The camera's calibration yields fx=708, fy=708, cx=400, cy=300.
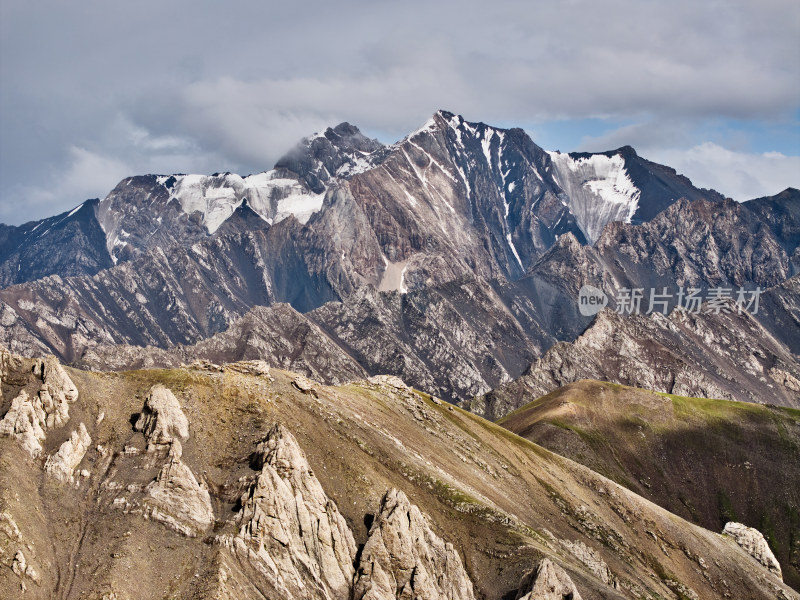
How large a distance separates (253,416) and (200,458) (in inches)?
499

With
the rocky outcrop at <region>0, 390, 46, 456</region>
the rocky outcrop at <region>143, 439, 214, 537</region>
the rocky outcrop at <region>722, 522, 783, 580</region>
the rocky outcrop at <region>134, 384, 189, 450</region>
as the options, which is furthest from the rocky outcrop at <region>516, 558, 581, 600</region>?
the rocky outcrop at <region>722, 522, 783, 580</region>

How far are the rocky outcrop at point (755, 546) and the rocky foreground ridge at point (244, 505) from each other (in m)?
49.0

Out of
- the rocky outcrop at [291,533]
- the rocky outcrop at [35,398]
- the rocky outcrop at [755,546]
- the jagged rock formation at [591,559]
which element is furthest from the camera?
the rocky outcrop at [755,546]

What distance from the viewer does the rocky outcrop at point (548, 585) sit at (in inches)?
3775

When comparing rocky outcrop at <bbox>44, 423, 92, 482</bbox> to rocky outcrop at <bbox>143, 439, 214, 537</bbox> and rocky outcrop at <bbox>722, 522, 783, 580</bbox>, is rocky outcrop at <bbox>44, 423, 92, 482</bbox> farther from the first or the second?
rocky outcrop at <bbox>722, 522, 783, 580</bbox>

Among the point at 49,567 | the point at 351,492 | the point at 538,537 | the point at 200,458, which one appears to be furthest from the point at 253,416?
the point at 538,537

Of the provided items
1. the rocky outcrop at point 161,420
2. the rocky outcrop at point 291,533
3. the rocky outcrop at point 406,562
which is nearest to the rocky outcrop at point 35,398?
the rocky outcrop at point 161,420

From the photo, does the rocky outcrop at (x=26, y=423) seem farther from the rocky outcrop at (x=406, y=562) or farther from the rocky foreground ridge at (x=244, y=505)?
the rocky outcrop at (x=406, y=562)

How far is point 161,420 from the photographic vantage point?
339 feet

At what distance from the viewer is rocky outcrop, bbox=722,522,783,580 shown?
557 ft

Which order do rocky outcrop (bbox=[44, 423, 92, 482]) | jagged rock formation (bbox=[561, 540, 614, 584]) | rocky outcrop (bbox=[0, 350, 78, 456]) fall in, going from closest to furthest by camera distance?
rocky outcrop (bbox=[44, 423, 92, 482]) < rocky outcrop (bbox=[0, 350, 78, 456]) < jagged rock formation (bbox=[561, 540, 614, 584])

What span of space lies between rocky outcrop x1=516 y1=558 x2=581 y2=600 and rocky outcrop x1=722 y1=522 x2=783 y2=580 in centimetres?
9605

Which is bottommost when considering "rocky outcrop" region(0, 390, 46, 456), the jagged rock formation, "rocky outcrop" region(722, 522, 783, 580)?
"rocky outcrop" region(722, 522, 783, 580)

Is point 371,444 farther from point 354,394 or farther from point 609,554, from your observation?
point 609,554
